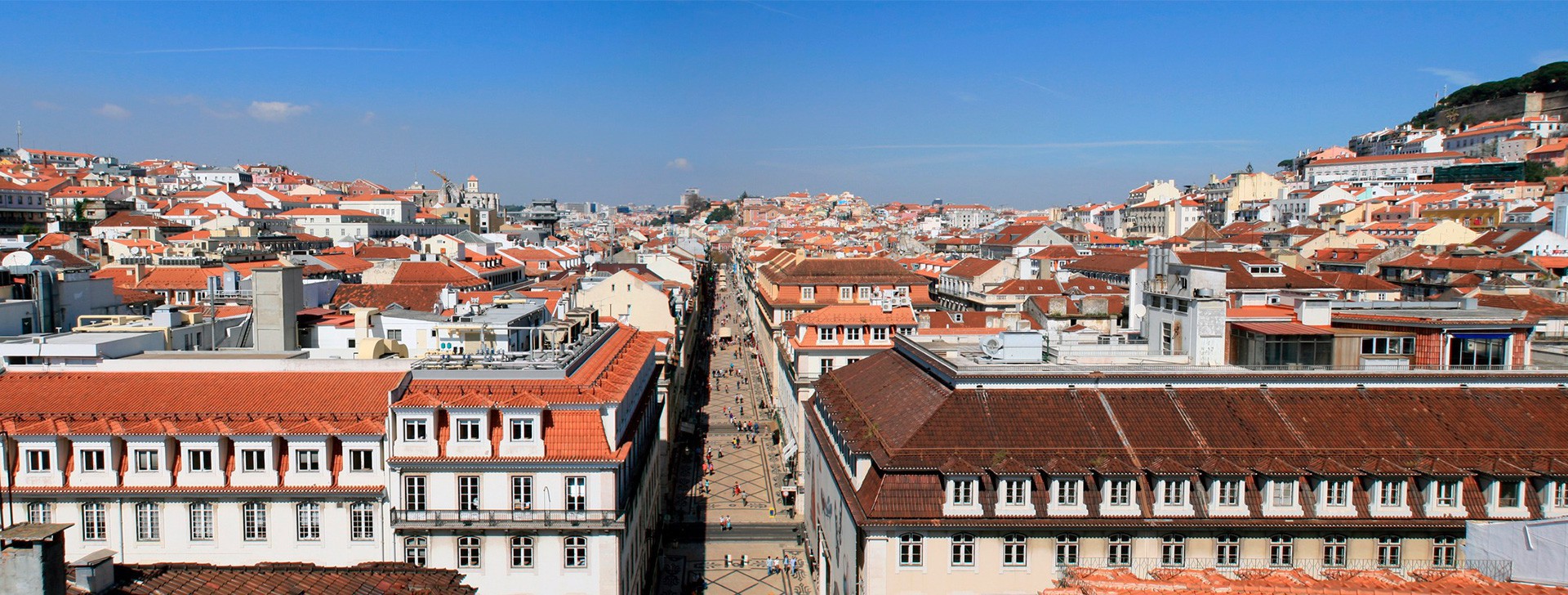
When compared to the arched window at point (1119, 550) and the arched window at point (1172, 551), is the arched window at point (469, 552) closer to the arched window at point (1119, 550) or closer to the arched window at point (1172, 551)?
the arched window at point (1119, 550)

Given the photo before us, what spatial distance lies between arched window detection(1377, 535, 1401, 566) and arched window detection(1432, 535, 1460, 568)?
3.06 ft

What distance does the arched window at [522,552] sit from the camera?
28516 mm

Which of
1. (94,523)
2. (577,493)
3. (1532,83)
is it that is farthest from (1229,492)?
(1532,83)

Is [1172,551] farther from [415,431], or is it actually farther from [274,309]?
[274,309]

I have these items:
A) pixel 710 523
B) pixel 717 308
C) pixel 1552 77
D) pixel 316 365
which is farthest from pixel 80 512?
pixel 1552 77

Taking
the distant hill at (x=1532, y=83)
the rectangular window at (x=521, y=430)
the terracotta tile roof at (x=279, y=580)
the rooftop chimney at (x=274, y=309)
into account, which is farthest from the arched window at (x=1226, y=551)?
the distant hill at (x=1532, y=83)

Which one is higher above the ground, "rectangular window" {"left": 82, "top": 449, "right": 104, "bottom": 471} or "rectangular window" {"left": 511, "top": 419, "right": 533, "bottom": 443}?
"rectangular window" {"left": 511, "top": 419, "right": 533, "bottom": 443}

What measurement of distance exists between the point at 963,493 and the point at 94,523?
2322 cm

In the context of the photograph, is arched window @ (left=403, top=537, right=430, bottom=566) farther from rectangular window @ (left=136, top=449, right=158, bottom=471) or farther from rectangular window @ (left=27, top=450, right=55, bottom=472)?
rectangular window @ (left=27, top=450, right=55, bottom=472)

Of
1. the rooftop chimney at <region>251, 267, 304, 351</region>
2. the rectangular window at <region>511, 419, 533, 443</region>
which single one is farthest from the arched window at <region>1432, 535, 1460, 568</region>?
the rooftop chimney at <region>251, 267, 304, 351</region>

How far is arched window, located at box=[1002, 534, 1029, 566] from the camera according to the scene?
27094 mm

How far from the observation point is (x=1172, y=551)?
1071 inches

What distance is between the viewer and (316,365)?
3180 centimetres

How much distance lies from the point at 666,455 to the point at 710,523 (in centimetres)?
668
